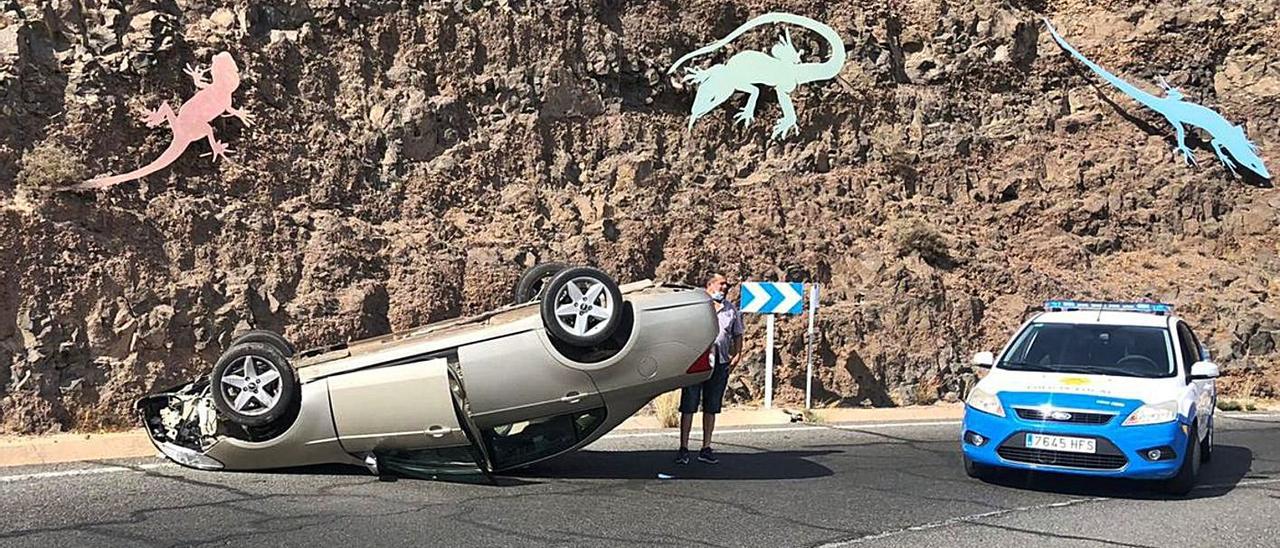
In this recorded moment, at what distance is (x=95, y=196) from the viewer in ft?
50.5

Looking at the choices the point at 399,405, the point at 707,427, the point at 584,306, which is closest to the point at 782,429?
the point at 707,427

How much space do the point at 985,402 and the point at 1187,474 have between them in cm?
175

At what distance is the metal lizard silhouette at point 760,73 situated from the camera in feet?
73.9

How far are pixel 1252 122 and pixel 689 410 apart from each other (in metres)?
22.1

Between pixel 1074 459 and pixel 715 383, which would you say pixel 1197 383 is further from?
pixel 715 383

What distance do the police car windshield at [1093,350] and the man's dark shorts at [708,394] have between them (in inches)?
99.1

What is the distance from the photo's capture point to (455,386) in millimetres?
9234

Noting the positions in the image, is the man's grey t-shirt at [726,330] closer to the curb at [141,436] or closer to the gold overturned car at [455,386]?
the gold overturned car at [455,386]

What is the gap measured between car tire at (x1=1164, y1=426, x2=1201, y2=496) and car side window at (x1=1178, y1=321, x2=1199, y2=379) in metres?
0.63

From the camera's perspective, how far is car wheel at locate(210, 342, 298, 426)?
363 inches

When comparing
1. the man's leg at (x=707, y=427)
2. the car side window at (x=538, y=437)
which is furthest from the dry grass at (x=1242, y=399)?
the car side window at (x=538, y=437)

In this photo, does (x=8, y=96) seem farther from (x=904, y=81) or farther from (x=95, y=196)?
(x=904, y=81)

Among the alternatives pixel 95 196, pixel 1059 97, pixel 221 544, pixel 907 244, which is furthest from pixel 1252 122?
pixel 221 544

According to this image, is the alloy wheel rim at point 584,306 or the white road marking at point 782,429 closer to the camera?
the alloy wheel rim at point 584,306
